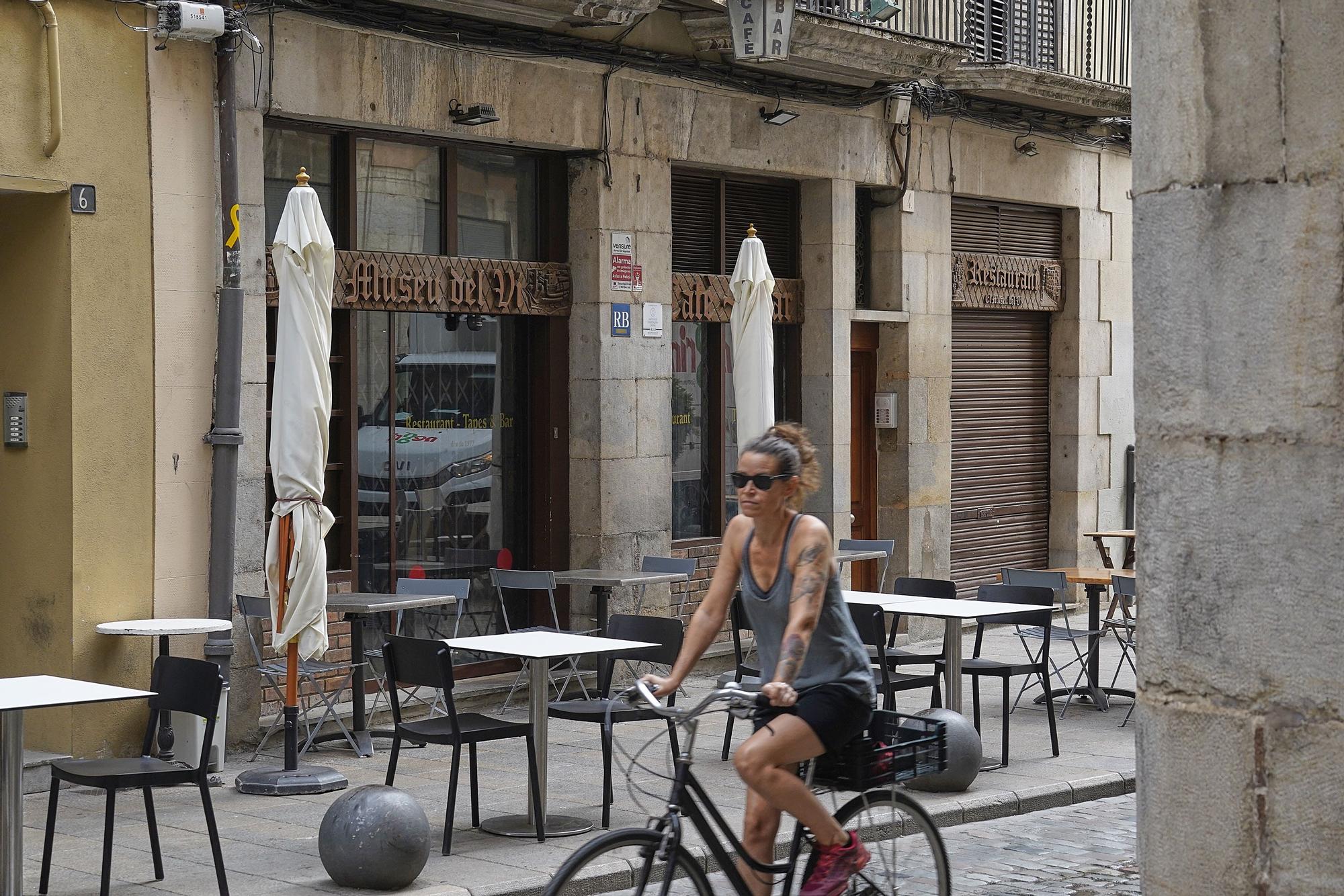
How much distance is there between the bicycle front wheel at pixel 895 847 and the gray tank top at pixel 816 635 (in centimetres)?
43

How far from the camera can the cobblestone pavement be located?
793 centimetres

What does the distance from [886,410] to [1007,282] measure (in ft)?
7.45

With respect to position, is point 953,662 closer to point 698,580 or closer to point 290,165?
point 698,580

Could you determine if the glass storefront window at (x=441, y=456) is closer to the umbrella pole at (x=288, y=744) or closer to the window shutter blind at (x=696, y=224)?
the window shutter blind at (x=696, y=224)

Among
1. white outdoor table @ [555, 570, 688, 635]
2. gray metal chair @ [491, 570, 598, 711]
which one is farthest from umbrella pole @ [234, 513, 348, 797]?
white outdoor table @ [555, 570, 688, 635]

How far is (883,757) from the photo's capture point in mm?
5797

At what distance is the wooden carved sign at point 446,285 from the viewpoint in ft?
38.7

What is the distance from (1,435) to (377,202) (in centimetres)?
291

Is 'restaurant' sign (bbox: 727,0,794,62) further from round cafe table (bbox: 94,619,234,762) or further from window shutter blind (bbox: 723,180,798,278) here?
Answer: round cafe table (bbox: 94,619,234,762)

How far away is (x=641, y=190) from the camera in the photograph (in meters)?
13.7

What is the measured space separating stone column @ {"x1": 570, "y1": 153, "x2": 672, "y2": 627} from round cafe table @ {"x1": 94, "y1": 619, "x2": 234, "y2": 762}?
3.72m

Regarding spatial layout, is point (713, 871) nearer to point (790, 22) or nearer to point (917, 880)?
point (917, 880)

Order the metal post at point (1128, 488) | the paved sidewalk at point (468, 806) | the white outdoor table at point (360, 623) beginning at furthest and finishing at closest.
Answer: the metal post at point (1128, 488), the white outdoor table at point (360, 623), the paved sidewalk at point (468, 806)

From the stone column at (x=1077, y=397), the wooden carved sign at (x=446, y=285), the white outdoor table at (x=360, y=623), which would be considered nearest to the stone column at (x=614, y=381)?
the wooden carved sign at (x=446, y=285)
